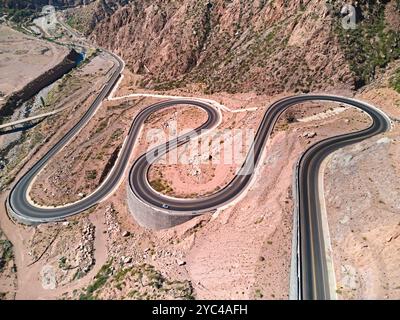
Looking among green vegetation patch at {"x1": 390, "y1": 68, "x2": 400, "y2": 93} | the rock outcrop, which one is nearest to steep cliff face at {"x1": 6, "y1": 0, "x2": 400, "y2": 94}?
green vegetation patch at {"x1": 390, "y1": 68, "x2": 400, "y2": 93}

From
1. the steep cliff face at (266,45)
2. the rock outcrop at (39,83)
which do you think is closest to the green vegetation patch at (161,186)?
the steep cliff face at (266,45)

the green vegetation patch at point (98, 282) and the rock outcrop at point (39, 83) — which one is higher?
the rock outcrop at point (39, 83)

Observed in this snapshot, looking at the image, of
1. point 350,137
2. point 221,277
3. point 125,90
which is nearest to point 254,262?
point 221,277

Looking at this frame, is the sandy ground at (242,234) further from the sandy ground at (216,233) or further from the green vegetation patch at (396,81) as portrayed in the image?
the green vegetation patch at (396,81)

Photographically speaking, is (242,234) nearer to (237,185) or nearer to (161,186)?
(237,185)

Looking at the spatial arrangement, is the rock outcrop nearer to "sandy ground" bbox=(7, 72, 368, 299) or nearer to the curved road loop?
the curved road loop

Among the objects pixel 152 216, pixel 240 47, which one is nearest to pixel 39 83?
pixel 240 47
